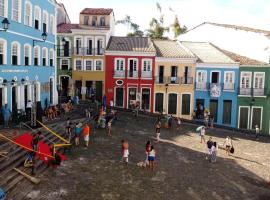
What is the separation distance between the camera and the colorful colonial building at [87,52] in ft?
120

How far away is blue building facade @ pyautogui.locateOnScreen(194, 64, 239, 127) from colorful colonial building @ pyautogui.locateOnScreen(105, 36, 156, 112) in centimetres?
525

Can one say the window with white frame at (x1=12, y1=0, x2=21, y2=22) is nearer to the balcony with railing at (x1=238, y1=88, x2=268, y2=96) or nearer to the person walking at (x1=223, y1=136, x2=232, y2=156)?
the person walking at (x1=223, y1=136, x2=232, y2=156)

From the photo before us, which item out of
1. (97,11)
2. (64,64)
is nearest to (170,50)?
(97,11)

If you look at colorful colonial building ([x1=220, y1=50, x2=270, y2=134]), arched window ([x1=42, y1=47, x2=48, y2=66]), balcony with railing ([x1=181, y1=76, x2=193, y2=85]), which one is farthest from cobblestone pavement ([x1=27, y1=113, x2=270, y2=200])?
balcony with railing ([x1=181, y1=76, x2=193, y2=85])

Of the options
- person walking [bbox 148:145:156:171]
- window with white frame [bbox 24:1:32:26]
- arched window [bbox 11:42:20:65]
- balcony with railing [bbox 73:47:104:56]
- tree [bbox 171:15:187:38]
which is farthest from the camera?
tree [bbox 171:15:187:38]

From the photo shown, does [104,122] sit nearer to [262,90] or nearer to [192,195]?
[192,195]

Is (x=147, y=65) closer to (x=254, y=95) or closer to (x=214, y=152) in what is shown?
(x=254, y=95)

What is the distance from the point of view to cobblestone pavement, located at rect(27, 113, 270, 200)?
47.3 ft

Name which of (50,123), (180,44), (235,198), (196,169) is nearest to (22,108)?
(50,123)

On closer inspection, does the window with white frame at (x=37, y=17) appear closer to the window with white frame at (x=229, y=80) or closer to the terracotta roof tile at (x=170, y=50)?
the terracotta roof tile at (x=170, y=50)

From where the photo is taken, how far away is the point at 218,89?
3522 centimetres

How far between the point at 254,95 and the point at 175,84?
849 centimetres

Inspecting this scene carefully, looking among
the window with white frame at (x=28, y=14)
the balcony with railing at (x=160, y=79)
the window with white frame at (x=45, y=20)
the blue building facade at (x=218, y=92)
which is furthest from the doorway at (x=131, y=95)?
the window with white frame at (x=28, y=14)

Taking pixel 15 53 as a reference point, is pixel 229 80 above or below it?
below
